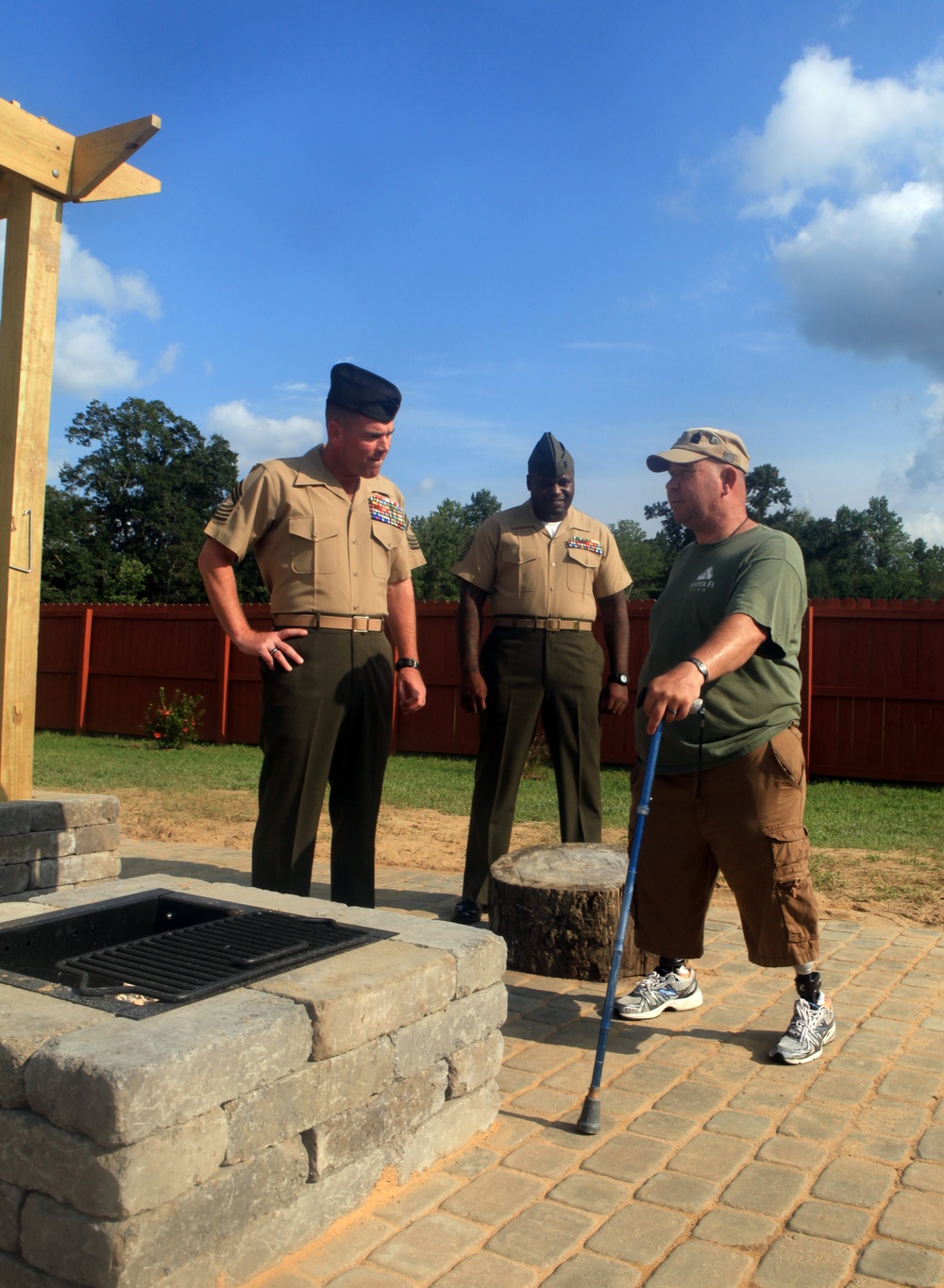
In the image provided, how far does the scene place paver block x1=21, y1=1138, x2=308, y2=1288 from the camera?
1.74 m

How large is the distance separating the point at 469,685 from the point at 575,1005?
5.44ft

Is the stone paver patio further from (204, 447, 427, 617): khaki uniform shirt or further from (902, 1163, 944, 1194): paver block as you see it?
(204, 447, 427, 617): khaki uniform shirt

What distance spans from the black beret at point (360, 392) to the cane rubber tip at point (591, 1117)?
2.41 meters

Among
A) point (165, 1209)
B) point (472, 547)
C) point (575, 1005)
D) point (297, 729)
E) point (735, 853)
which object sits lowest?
point (575, 1005)

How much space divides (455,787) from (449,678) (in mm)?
2988

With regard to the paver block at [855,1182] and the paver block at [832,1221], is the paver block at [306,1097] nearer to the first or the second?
the paver block at [832,1221]

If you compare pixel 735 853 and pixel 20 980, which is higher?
pixel 735 853

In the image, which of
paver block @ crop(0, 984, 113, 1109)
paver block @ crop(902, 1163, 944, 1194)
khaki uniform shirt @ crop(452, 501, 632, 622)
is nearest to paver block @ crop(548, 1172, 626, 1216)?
paver block @ crop(902, 1163, 944, 1194)

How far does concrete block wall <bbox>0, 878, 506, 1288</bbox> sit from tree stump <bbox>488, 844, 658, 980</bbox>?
1476 millimetres

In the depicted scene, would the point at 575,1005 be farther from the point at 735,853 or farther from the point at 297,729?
the point at 297,729

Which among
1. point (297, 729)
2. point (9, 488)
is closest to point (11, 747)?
point (9, 488)

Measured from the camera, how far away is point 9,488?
15.2 ft

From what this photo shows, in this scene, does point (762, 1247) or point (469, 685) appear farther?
point (469, 685)

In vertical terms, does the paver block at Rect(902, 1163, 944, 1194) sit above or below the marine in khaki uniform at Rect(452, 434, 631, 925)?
below
